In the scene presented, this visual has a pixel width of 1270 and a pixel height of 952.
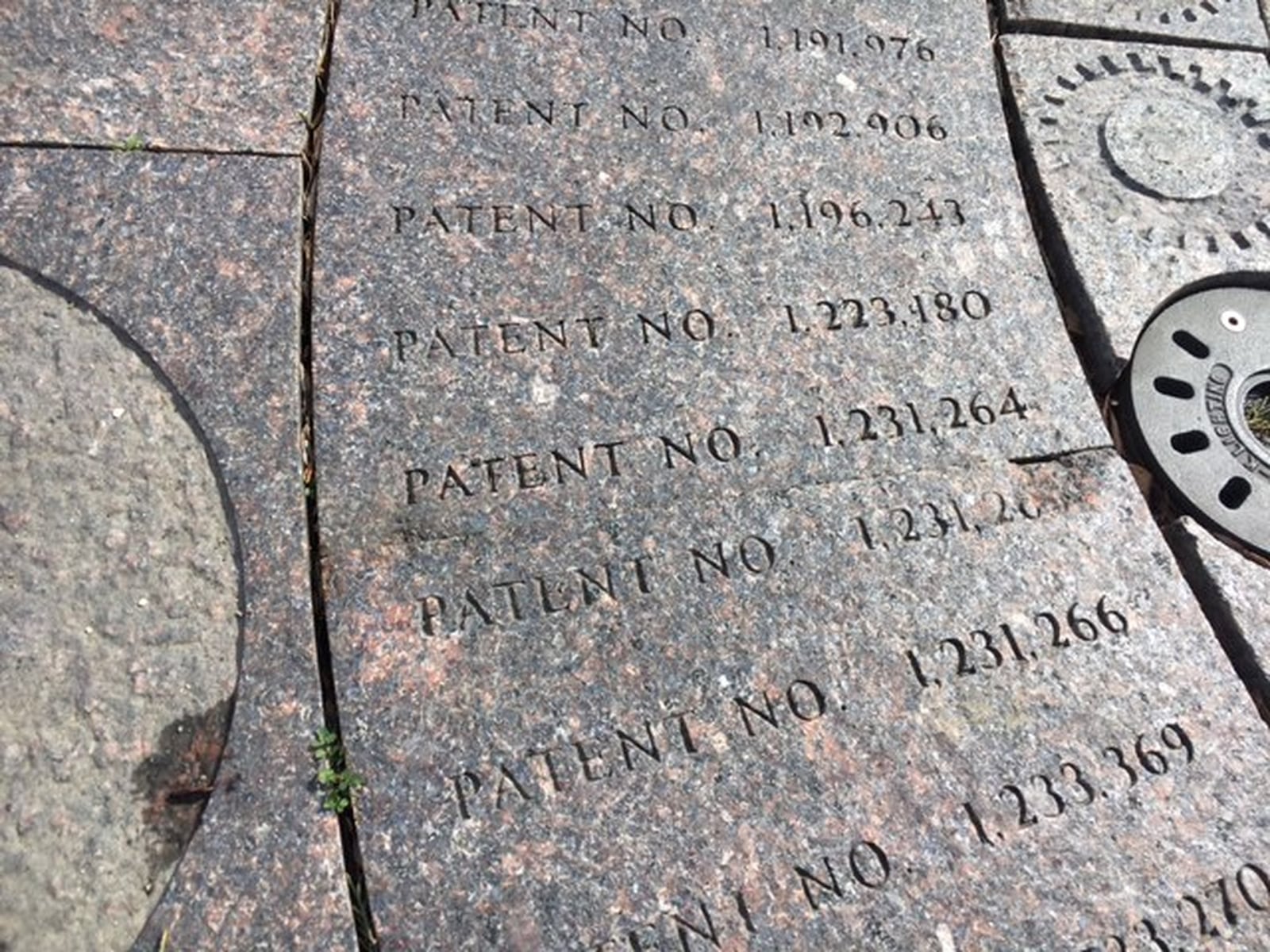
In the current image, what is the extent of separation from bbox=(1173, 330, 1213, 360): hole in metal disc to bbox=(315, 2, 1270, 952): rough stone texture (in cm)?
30

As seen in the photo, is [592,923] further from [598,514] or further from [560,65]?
[560,65]

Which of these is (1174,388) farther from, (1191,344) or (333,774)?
(333,774)

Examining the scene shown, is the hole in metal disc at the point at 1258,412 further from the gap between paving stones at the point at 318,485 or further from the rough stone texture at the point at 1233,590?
the gap between paving stones at the point at 318,485

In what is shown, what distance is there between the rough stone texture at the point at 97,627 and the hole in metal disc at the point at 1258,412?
2.23m

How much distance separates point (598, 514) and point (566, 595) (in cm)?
18

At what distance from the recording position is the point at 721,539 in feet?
6.61

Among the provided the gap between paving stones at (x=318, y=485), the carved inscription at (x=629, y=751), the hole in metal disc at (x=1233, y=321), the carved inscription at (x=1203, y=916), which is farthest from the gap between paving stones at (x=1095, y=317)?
the gap between paving stones at (x=318, y=485)

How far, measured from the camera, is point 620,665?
187cm

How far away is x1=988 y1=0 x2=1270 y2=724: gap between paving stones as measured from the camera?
2078 millimetres

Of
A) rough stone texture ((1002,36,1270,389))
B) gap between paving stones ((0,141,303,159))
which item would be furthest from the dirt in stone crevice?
rough stone texture ((1002,36,1270,389))

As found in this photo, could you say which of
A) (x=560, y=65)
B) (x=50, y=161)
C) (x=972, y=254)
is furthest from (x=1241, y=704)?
(x=50, y=161)

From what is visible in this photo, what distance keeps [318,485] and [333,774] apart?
21.5 inches

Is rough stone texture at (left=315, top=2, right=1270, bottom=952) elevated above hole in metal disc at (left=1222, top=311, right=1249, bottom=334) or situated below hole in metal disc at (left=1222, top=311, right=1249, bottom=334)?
below

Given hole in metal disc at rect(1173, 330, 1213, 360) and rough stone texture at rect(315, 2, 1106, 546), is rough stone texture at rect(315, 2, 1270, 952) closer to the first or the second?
rough stone texture at rect(315, 2, 1106, 546)
